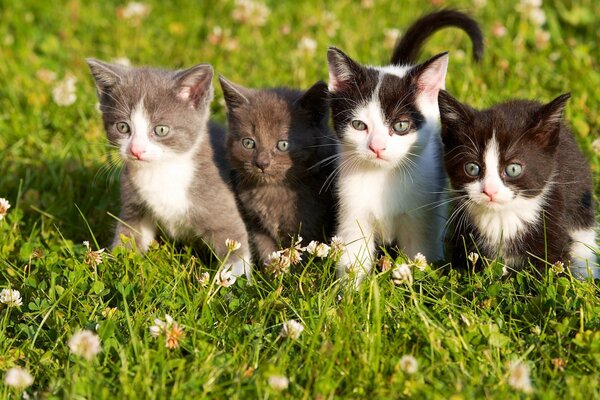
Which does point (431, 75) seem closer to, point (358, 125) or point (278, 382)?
point (358, 125)

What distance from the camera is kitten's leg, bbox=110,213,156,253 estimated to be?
4.23 meters

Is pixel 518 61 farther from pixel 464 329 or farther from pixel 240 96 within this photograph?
pixel 464 329

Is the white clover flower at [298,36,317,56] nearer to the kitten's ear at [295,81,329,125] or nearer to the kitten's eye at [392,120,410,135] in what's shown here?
the kitten's ear at [295,81,329,125]

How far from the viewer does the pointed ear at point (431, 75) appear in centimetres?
373

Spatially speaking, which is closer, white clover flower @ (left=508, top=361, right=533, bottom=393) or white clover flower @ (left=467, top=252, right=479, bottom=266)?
white clover flower @ (left=508, top=361, right=533, bottom=393)

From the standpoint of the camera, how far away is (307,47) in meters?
5.90

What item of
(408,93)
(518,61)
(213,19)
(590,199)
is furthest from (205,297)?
(213,19)

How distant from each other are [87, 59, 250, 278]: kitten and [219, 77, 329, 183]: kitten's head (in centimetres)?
17

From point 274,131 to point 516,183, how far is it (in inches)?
49.7

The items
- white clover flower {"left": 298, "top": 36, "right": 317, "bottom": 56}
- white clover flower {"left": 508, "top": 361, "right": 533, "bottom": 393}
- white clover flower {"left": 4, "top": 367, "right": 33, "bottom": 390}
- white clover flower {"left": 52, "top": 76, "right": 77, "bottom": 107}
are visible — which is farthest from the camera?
white clover flower {"left": 298, "top": 36, "right": 317, "bottom": 56}

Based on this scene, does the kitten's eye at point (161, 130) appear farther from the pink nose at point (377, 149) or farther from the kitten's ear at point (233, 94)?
the pink nose at point (377, 149)

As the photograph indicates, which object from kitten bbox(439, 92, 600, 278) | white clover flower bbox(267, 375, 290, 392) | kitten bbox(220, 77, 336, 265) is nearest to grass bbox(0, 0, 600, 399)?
white clover flower bbox(267, 375, 290, 392)

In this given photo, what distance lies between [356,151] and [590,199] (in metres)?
1.26

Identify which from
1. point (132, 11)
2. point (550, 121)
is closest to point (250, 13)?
point (132, 11)
